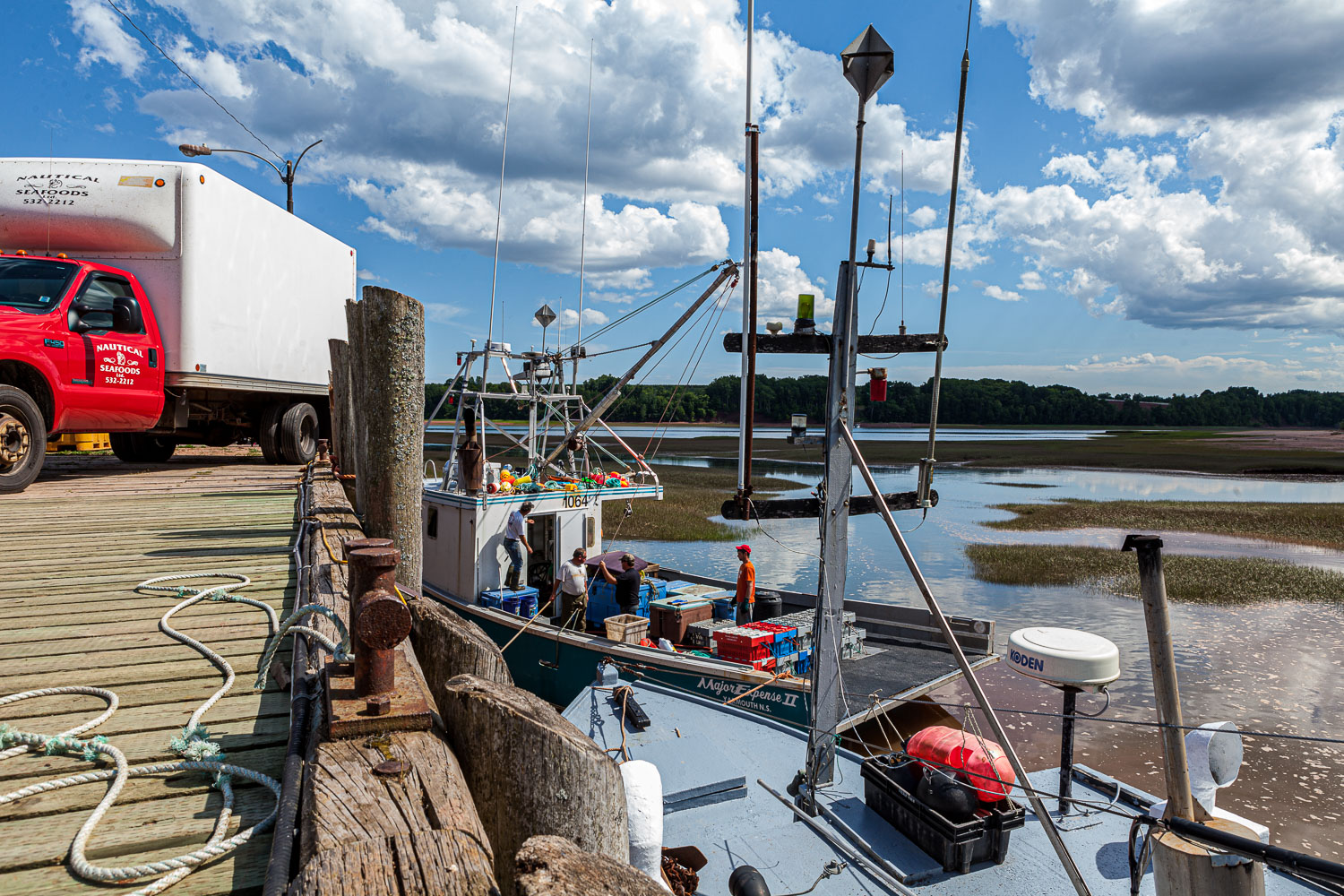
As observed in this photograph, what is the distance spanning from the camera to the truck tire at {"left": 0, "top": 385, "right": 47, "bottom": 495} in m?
7.07

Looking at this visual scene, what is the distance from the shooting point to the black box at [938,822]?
5.96 m

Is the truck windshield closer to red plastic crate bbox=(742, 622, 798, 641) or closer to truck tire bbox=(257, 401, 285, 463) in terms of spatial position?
truck tire bbox=(257, 401, 285, 463)

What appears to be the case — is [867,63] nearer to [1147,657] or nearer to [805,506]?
[805,506]

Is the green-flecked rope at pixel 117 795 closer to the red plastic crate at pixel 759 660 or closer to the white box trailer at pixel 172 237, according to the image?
the white box trailer at pixel 172 237

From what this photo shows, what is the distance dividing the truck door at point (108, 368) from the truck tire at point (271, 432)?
9.40 feet

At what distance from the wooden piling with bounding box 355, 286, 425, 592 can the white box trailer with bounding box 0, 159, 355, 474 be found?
5.65 m

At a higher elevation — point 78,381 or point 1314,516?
point 78,381

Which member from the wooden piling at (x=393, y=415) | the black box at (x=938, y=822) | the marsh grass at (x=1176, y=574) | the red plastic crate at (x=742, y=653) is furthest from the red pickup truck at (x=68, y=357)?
the marsh grass at (x=1176, y=574)

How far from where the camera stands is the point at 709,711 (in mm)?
8781

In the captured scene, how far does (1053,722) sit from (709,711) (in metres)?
8.68

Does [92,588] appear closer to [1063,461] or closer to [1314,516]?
[1314,516]

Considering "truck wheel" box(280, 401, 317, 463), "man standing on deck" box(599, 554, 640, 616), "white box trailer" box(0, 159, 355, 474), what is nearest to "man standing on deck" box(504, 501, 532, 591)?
"man standing on deck" box(599, 554, 640, 616)

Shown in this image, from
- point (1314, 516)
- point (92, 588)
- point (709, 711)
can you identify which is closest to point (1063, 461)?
point (1314, 516)

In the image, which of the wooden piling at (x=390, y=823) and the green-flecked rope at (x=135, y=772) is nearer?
the wooden piling at (x=390, y=823)
